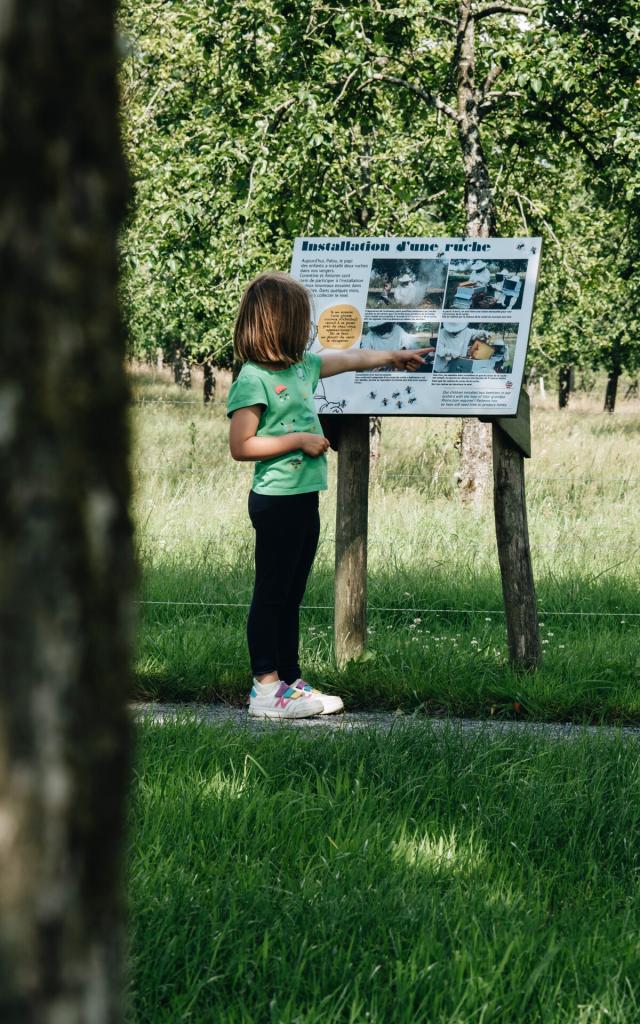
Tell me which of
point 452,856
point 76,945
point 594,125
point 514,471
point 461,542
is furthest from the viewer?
point 594,125

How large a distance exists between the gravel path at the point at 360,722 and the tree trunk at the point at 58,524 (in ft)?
10.7

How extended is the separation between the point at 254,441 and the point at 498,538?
1400mm

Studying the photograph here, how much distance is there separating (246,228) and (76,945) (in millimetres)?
9188

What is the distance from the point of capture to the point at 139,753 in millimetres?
3643

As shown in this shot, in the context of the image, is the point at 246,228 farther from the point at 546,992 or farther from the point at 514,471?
the point at 546,992

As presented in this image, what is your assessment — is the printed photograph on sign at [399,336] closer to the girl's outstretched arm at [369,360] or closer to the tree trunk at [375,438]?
the girl's outstretched arm at [369,360]

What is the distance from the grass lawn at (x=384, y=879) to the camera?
233cm

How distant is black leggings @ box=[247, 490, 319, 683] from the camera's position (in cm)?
449

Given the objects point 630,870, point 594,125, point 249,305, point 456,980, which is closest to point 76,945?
point 456,980

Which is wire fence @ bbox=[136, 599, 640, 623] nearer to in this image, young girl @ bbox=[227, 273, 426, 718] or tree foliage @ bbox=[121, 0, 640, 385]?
young girl @ bbox=[227, 273, 426, 718]

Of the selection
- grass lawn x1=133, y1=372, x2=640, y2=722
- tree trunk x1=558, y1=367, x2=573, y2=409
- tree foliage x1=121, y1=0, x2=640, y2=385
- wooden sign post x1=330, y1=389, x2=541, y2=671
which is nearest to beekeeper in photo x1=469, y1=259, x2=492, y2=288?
wooden sign post x1=330, y1=389, x2=541, y2=671

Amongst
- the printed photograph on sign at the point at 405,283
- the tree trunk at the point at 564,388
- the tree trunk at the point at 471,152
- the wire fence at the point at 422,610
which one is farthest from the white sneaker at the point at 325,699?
the tree trunk at the point at 564,388

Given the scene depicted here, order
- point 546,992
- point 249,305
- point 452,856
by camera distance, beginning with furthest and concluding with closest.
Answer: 1. point 249,305
2. point 452,856
3. point 546,992

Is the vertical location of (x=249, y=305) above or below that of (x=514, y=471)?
above
